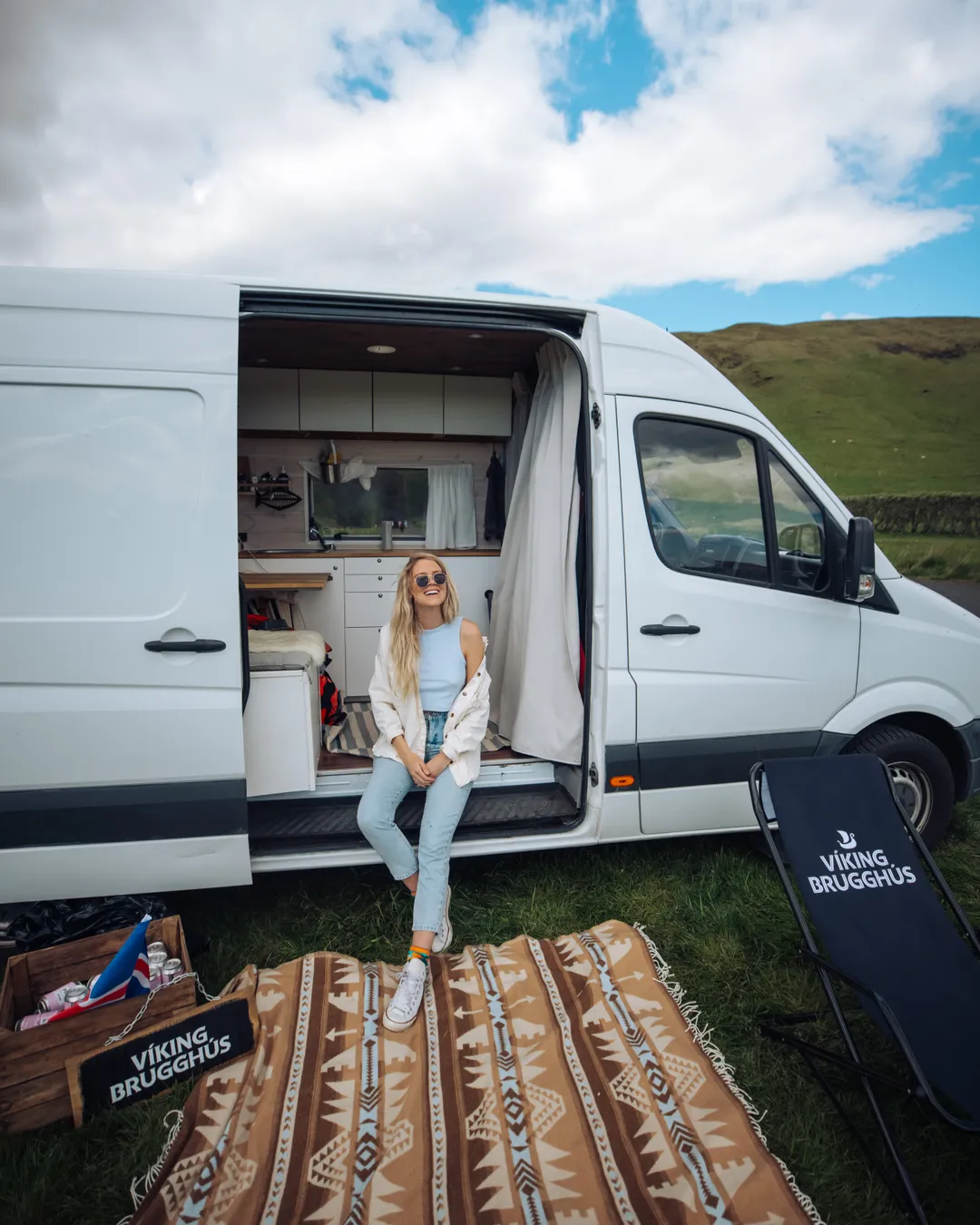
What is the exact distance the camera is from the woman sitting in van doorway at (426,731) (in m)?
2.61

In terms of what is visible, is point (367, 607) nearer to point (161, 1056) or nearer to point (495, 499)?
point (495, 499)

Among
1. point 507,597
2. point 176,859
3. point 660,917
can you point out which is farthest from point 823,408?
point 176,859

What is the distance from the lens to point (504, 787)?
3.14 metres

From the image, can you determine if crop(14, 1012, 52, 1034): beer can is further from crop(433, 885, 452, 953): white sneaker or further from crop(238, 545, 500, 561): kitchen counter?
crop(238, 545, 500, 561): kitchen counter

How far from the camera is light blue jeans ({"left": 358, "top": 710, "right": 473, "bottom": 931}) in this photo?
2570mm

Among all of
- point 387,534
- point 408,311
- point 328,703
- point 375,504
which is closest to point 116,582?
point 408,311

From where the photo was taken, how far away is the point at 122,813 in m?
2.30

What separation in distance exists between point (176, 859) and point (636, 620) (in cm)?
193

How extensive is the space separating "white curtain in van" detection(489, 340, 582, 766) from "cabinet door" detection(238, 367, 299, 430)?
2237 millimetres

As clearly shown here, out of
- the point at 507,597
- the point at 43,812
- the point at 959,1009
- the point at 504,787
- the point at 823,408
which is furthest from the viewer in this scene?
the point at 823,408

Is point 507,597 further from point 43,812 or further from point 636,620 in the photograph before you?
point 43,812

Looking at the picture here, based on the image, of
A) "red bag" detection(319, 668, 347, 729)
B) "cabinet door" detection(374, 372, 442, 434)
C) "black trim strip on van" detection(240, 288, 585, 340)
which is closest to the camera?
"black trim strip on van" detection(240, 288, 585, 340)

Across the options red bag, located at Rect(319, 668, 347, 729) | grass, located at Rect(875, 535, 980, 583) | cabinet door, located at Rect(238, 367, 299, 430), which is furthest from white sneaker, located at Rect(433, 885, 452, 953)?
grass, located at Rect(875, 535, 980, 583)

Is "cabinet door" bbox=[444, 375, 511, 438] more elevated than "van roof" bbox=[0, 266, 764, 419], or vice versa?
"cabinet door" bbox=[444, 375, 511, 438]
